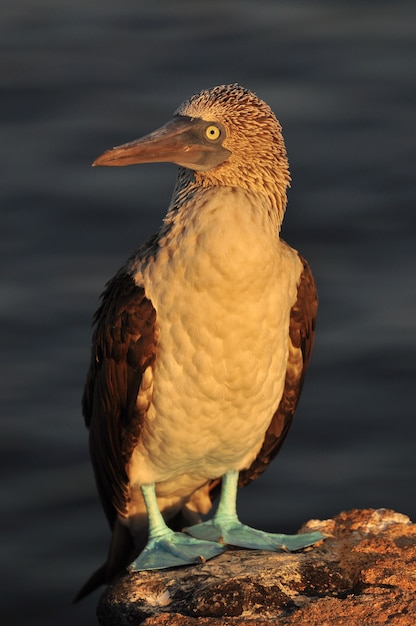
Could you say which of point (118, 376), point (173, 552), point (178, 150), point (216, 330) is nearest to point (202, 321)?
point (216, 330)

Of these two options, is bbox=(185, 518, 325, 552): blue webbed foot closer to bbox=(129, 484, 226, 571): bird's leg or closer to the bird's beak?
bbox=(129, 484, 226, 571): bird's leg

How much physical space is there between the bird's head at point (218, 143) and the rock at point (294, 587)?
4.80ft

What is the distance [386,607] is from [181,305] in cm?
145

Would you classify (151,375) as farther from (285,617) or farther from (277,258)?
(285,617)

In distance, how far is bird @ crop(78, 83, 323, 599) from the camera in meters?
6.39

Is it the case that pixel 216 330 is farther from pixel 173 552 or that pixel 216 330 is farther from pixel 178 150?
pixel 173 552

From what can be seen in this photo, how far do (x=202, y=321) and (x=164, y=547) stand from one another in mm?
1004

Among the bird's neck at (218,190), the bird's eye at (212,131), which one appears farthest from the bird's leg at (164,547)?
the bird's eye at (212,131)

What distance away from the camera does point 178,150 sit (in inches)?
254

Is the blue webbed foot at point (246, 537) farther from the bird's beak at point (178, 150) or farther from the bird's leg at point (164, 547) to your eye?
the bird's beak at point (178, 150)

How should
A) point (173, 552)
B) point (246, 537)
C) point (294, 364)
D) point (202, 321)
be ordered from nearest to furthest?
point (202, 321) < point (173, 552) < point (246, 537) < point (294, 364)

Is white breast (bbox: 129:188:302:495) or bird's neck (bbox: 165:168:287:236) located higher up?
bird's neck (bbox: 165:168:287:236)

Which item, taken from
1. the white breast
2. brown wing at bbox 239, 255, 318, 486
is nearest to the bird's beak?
the white breast

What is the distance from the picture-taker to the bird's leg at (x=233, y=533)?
6617 millimetres
